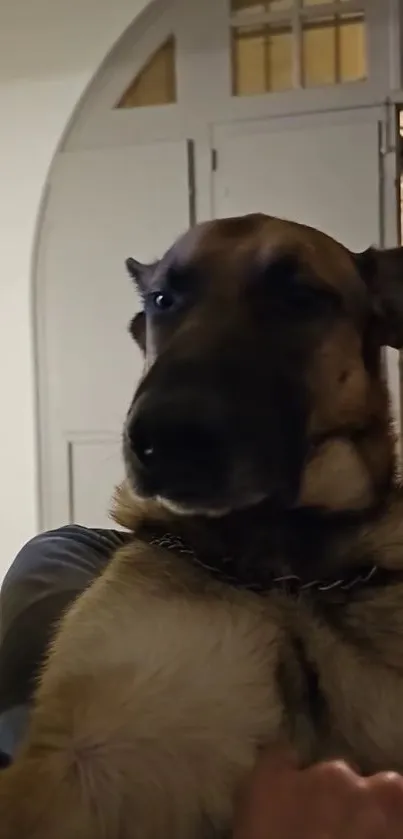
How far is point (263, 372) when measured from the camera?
93 centimetres

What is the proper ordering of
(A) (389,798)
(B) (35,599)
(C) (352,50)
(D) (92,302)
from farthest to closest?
(D) (92,302)
(C) (352,50)
(B) (35,599)
(A) (389,798)

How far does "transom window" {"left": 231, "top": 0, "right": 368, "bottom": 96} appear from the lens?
2527mm

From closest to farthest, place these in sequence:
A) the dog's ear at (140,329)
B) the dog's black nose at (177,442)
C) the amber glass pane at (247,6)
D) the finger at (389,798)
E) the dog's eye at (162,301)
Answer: the finger at (389,798)
the dog's black nose at (177,442)
the dog's eye at (162,301)
the dog's ear at (140,329)
the amber glass pane at (247,6)

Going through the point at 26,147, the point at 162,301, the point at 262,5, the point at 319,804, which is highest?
the point at 262,5

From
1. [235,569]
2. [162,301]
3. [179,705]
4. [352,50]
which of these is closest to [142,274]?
[162,301]

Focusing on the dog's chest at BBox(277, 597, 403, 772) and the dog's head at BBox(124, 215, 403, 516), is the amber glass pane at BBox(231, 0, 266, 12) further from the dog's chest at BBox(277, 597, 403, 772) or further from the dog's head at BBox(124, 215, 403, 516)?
the dog's chest at BBox(277, 597, 403, 772)

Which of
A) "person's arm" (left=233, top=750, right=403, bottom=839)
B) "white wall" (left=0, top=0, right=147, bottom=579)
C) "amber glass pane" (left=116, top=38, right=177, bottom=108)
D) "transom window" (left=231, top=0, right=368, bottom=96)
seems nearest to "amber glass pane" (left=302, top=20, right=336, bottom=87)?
"transom window" (left=231, top=0, right=368, bottom=96)

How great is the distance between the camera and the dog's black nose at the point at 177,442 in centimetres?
83

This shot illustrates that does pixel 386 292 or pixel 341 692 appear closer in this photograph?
pixel 341 692

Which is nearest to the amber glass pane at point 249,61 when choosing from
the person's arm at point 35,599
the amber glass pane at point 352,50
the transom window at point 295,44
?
the transom window at point 295,44

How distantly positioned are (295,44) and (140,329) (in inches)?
64.2

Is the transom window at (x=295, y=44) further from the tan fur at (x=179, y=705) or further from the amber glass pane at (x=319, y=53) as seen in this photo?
the tan fur at (x=179, y=705)

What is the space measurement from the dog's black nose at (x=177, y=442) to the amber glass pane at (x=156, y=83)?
2040mm

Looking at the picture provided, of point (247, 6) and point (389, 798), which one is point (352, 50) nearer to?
point (247, 6)
